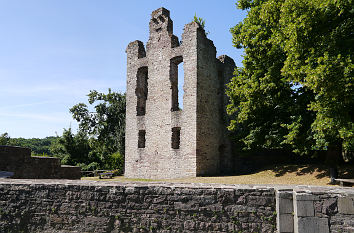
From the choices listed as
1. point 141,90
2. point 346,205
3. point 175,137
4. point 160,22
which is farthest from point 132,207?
point 160,22

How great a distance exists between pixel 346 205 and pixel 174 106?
13.9m

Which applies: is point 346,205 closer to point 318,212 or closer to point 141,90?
point 318,212

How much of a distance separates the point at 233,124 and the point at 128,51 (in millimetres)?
9728

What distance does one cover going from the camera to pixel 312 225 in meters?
4.93

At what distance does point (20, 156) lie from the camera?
11.1 m

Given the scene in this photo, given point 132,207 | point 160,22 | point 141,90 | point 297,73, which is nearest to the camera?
point 132,207

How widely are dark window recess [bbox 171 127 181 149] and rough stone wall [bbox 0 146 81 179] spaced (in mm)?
6910

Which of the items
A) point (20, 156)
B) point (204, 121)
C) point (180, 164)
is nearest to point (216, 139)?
point (204, 121)

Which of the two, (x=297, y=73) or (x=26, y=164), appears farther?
(x=26, y=164)

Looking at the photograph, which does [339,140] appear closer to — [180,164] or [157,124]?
[180,164]

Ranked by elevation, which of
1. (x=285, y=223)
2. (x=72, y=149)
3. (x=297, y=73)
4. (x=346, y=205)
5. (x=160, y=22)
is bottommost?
(x=285, y=223)

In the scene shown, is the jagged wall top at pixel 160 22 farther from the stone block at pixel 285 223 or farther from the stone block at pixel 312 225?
the stone block at pixel 312 225

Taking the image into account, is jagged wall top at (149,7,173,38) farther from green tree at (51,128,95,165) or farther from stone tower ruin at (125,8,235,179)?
green tree at (51,128,95,165)

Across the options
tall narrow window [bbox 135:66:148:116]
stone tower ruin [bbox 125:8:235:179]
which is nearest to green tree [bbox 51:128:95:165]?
stone tower ruin [bbox 125:8:235:179]
